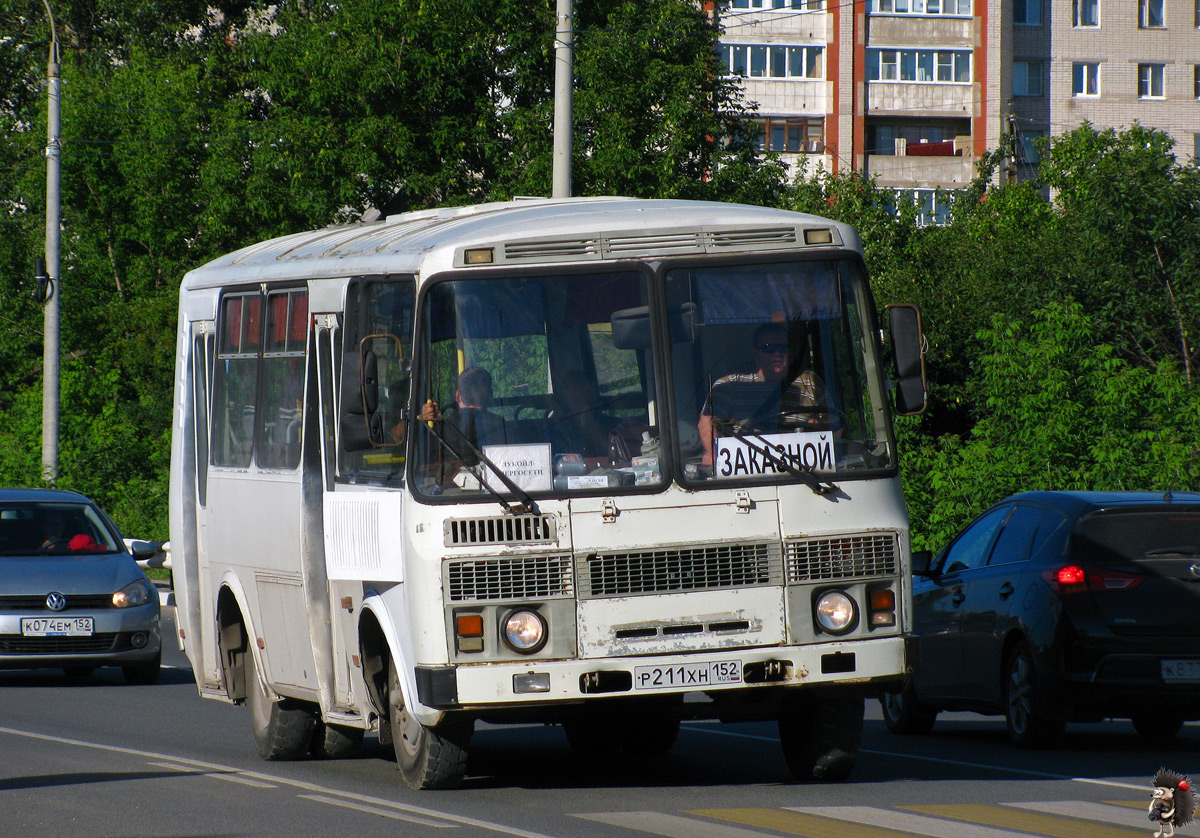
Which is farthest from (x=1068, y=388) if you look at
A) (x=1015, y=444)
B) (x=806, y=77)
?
(x=806, y=77)

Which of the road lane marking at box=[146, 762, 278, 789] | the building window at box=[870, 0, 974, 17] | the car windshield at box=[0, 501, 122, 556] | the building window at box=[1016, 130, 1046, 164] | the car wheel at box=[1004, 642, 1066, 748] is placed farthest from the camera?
the building window at box=[1016, 130, 1046, 164]

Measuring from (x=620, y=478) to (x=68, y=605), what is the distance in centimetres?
902

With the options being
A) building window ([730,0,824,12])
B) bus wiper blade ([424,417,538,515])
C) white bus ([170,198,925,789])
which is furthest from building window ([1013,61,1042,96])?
bus wiper blade ([424,417,538,515])

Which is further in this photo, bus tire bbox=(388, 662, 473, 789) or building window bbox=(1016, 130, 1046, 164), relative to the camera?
building window bbox=(1016, 130, 1046, 164)

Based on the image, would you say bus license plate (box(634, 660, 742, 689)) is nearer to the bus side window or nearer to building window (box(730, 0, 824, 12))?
the bus side window

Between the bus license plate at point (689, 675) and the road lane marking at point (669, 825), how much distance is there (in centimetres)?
56

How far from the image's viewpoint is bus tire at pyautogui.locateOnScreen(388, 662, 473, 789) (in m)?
9.13

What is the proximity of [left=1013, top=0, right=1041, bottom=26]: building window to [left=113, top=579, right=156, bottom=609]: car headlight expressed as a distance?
6473 centimetres

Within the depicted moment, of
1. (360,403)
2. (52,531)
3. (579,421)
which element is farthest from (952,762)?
(52,531)

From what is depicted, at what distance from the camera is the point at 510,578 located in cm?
864

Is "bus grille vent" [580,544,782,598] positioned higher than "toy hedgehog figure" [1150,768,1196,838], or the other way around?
"bus grille vent" [580,544,782,598]

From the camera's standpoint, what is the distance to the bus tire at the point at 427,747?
360 inches

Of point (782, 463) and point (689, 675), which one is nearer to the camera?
point (689, 675)

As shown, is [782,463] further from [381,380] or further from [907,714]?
[907,714]
